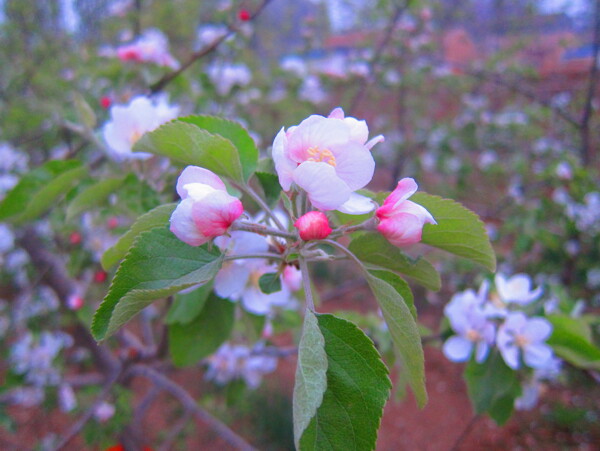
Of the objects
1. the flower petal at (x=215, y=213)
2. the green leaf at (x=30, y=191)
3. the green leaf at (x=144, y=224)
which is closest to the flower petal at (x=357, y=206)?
the flower petal at (x=215, y=213)

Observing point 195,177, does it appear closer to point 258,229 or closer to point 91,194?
point 258,229

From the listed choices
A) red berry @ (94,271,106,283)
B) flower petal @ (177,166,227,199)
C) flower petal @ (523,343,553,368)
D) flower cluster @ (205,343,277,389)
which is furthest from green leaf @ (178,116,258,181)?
flower cluster @ (205,343,277,389)

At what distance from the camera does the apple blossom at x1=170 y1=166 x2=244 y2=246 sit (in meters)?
0.52

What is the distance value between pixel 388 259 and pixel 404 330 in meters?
0.13

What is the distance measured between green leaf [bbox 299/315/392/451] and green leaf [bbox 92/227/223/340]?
0.57 ft

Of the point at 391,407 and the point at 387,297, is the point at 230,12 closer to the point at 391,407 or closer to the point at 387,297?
the point at 387,297

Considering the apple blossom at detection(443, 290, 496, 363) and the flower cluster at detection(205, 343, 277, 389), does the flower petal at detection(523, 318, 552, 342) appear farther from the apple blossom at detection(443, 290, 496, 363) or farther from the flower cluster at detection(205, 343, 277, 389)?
the flower cluster at detection(205, 343, 277, 389)

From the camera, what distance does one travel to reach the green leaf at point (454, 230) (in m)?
0.61

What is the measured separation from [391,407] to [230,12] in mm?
3029

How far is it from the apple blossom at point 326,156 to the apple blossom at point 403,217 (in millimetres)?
26

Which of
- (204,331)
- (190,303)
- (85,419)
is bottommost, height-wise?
(85,419)

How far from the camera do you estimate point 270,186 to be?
28.0 inches

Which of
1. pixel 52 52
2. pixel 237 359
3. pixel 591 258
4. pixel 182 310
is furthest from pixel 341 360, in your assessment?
pixel 52 52

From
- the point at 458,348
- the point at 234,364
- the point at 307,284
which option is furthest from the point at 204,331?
the point at 234,364
